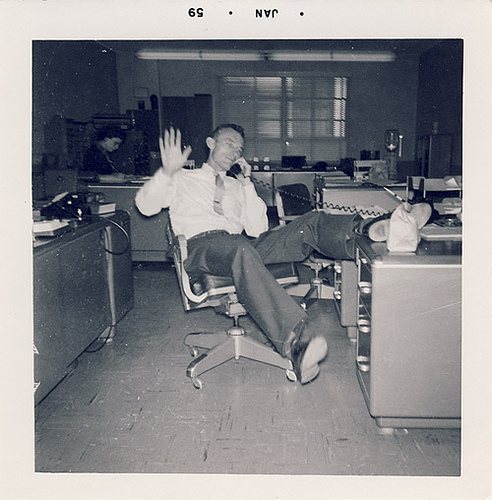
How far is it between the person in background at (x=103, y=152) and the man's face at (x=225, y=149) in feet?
8.92

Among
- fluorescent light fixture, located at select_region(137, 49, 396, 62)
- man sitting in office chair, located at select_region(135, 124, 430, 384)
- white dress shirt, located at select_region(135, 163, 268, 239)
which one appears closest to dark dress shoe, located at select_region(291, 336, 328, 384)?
man sitting in office chair, located at select_region(135, 124, 430, 384)

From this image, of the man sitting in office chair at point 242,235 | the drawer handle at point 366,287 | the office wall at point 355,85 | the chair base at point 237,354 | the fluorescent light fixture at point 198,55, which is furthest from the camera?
the office wall at point 355,85

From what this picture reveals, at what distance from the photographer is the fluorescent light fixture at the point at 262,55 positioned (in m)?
9.32

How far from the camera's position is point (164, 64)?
378 inches

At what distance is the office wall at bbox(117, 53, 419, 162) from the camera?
966 centimetres

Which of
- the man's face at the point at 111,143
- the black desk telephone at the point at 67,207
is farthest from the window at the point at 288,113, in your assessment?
the black desk telephone at the point at 67,207

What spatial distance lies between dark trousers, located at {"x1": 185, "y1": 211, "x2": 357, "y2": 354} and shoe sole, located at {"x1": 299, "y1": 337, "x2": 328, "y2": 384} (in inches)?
4.1

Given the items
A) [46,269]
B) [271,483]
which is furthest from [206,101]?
[271,483]

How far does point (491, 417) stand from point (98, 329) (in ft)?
6.22

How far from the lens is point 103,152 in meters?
5.43

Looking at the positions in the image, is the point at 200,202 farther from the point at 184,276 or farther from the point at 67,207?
the point at 67,207

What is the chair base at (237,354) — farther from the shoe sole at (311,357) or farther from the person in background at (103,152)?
the person in background at (103,152)

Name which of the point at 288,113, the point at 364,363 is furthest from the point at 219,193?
the point at 288,113

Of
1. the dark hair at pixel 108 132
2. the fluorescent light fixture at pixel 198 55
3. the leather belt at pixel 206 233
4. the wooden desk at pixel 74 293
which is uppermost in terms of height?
the fluorescent light fixture at pixel 198 55
